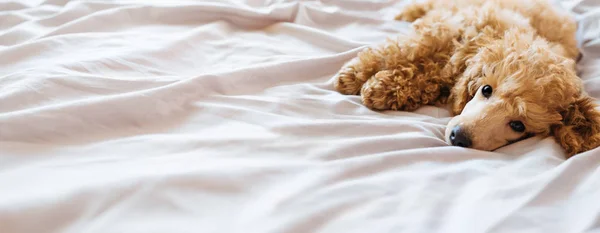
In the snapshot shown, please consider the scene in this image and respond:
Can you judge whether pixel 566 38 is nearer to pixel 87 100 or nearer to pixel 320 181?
pixel 320 181

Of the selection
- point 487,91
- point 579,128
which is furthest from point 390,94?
point 579,128

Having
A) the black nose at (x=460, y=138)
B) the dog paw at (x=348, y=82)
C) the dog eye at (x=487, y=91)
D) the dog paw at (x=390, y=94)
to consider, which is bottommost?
the black nose at (x=460, y=138)

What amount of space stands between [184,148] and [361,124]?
0.40 metres

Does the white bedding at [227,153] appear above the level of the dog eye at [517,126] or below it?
above

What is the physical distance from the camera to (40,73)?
1005 millimetres

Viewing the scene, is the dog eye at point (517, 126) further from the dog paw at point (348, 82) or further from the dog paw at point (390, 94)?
the dog paw at point (348, 82)

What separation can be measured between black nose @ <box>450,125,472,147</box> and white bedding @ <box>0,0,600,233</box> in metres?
0.04

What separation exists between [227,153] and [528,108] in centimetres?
70

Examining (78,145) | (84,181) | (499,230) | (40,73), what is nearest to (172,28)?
(40,73)

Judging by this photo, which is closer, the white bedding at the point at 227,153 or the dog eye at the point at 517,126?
the white bedding at the point at 227,153

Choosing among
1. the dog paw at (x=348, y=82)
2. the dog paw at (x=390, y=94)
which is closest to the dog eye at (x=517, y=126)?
the dog paw at (x=390, y=94)

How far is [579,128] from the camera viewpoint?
1.03 metres

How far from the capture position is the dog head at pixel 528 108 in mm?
1025

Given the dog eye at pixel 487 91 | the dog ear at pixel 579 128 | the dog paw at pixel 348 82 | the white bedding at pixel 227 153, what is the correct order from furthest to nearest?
the dog paw at pixel 348 82, the dog eye at pixel 487 91, the dog ear at pixel 579 128, the white bedding at pixel 227 153
